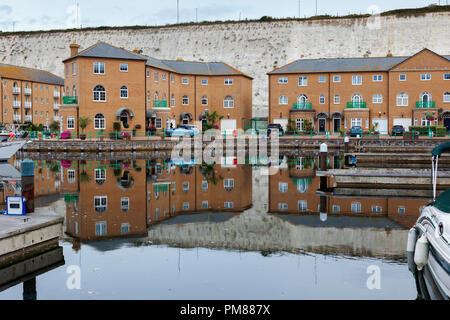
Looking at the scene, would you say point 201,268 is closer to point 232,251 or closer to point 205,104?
point 232,251

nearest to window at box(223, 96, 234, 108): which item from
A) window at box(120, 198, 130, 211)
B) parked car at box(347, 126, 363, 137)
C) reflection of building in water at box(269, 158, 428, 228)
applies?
parked car at box(347, 126, 363, 137)

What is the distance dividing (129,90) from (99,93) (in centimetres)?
303

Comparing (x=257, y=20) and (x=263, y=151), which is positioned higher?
(x=257, y=20)

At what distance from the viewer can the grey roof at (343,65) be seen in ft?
192

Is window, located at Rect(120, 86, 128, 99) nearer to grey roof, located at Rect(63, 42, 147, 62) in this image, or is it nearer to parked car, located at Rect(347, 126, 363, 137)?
grey roof, located at Rect(63, 42, 147, 62)

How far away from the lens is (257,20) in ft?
331

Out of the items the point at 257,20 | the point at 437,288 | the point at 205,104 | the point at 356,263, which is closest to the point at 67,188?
the point at 356,263

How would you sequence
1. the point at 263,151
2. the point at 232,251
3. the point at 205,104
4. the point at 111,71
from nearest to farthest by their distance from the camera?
the point at 232,251
the point at 263,151
the point at 111,71
the point at 205,104

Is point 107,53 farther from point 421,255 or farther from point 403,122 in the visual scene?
point 421,255

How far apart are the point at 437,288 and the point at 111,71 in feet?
154

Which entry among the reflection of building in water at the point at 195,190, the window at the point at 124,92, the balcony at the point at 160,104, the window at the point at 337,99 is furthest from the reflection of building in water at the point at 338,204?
the window at the point at 337,99

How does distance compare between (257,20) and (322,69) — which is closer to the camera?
(322,69)

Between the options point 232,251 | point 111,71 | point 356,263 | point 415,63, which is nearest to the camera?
point 356,263

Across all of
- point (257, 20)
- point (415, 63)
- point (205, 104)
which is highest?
point (257, 20)
